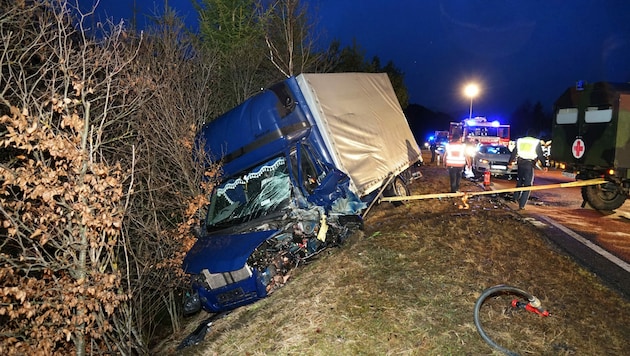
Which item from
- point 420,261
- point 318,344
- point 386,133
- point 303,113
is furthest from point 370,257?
point 386,133

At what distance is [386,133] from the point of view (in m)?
9.16

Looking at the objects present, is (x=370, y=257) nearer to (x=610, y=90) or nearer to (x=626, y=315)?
(x=626, y=315)

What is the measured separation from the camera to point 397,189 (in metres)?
9.09

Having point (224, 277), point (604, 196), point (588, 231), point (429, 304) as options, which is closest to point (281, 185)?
point (224, 277)

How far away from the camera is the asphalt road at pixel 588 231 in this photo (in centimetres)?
512

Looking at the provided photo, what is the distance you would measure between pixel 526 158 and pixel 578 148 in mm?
1310

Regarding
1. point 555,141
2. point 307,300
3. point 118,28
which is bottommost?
point 555,141

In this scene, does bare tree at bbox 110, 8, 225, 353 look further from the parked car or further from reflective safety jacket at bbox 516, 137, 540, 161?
the parked car

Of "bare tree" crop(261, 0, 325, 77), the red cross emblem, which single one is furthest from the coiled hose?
"bare tree" crop(261, 0, 325, 77)

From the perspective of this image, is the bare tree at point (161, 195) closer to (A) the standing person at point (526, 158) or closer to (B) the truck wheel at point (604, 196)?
(A) the standing person at point (526, 158)

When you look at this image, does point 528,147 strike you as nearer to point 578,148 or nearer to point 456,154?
point 578,148

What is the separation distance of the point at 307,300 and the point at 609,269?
3694 mm

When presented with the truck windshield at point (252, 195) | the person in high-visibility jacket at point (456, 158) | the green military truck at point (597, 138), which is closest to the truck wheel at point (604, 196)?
the green military truck at point (597, 138)

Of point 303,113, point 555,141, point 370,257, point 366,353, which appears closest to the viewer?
point 366,353
